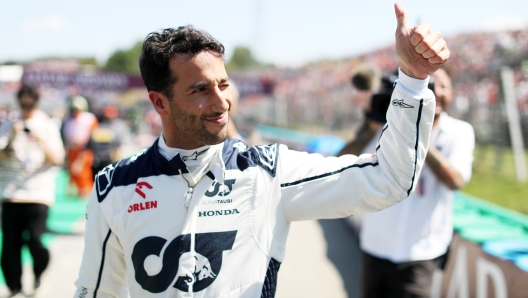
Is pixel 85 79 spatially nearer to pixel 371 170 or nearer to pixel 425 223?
pixel 425 223

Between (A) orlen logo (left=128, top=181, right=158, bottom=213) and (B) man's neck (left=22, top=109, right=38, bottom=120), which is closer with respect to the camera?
(A) orlen logo (left=128, top=181, right=158, bottom=213)

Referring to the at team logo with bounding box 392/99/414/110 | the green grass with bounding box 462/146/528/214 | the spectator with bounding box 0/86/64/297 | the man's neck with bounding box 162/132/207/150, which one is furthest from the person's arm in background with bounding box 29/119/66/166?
the green grass with bounding box 462/146/528/214

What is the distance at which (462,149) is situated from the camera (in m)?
2.82

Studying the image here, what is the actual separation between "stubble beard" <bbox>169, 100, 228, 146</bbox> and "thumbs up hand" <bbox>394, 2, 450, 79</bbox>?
599 millimetres

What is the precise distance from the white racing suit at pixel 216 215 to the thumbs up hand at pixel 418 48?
0.95 feet

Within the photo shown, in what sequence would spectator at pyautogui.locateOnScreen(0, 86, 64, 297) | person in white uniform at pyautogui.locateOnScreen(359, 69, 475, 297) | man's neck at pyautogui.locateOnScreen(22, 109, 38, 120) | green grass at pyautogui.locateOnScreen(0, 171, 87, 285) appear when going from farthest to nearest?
green grass at pyautogui.locateOnScreen(0, 171, 87, 285), man's neck at pyautogui.locateOnScreen(22, 109, 38, 120), spectator at pyautogui.locateOnScreen(0, 86, 64, 297), person in white uniform at pyautogui.locateOnScreen(359, 69, 475, 297)

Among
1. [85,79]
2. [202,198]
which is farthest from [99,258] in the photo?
[85,79]

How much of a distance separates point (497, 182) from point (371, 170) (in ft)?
27.2

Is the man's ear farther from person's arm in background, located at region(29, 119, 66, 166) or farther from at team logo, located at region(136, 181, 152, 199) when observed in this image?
person's arm in background, located at region(29, 119, 66, 166)

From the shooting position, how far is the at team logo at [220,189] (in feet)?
5.44

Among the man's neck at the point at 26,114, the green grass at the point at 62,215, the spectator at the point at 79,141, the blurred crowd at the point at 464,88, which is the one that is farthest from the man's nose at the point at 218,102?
the spectator at the point at 79,141

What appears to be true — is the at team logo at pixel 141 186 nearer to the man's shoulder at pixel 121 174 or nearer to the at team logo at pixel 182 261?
the man's shoulder at pixel 121 174

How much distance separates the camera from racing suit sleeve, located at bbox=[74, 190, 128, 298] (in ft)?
5.66

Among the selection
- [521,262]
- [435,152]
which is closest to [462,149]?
[435,152]
